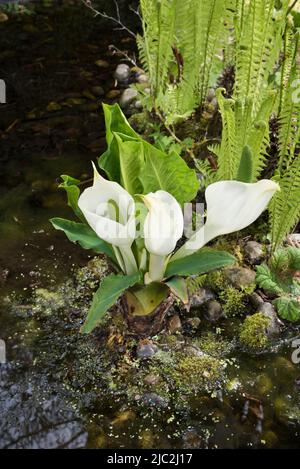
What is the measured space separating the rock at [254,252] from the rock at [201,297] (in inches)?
10.0

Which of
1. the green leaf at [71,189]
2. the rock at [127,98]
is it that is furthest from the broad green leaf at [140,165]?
the rock at [127,98]

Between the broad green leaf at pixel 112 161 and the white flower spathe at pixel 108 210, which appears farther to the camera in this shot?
the broad green leaf at pixel 112 161

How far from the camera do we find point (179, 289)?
74.3 inches

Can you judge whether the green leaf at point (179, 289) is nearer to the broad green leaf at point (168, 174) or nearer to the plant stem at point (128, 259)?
the plant stem at point (128, 259)

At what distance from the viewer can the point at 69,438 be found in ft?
6.30

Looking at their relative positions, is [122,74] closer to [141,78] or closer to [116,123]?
[141,78]

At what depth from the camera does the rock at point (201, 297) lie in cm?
240

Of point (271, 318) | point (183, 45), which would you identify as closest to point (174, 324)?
point (271, 318)

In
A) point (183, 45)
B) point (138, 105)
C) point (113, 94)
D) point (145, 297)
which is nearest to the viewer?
point (145, 297)

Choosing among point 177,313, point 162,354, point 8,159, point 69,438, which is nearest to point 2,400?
point 69,438

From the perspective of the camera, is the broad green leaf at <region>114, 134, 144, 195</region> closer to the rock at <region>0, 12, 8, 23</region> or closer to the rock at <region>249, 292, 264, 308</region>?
the rock at <region>249, 292, 264, 308</region>

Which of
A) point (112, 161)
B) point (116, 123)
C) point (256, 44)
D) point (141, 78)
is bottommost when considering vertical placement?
point (141, 78)

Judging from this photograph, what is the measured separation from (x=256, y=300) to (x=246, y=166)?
2.51 ft

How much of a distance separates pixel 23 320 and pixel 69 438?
0.57 meters
